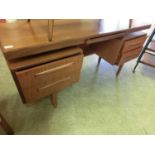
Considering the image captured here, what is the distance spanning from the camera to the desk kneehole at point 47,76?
0.91 metres

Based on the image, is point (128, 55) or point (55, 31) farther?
point (128, 55)

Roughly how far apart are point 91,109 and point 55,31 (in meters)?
0.79

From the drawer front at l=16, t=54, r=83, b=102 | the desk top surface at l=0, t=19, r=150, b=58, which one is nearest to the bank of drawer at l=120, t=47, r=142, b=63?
the desk top surface at l=0, t=19, r=150, b=58

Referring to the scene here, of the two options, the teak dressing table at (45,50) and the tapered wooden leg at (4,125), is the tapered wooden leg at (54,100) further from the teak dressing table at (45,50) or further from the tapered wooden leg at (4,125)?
the tapered wooden leg at (4,125)

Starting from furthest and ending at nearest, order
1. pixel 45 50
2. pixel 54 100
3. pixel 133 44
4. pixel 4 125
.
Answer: pixel 133 44
pixel 54 100
pixel 4 125
pixel 45 50

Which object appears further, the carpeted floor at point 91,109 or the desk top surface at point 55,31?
the carpeted floor at point 91,109

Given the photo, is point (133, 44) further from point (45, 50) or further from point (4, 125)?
point (4, 125)

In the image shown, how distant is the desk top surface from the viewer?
899mm

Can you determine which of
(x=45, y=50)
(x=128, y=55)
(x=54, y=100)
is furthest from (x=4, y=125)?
(x=128, y=55)

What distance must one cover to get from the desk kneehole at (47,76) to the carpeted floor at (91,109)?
341mm

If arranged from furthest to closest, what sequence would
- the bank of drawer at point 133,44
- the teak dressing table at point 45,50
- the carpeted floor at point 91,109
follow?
the bank of drawer at point 133,44 < the carpeted floor at point 91,109 < the teak dressing table at point 45,50

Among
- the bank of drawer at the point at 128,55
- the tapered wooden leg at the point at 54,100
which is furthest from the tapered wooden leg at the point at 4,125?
the bank of drawer at the point at 128,55

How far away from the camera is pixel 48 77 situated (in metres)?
1.00
